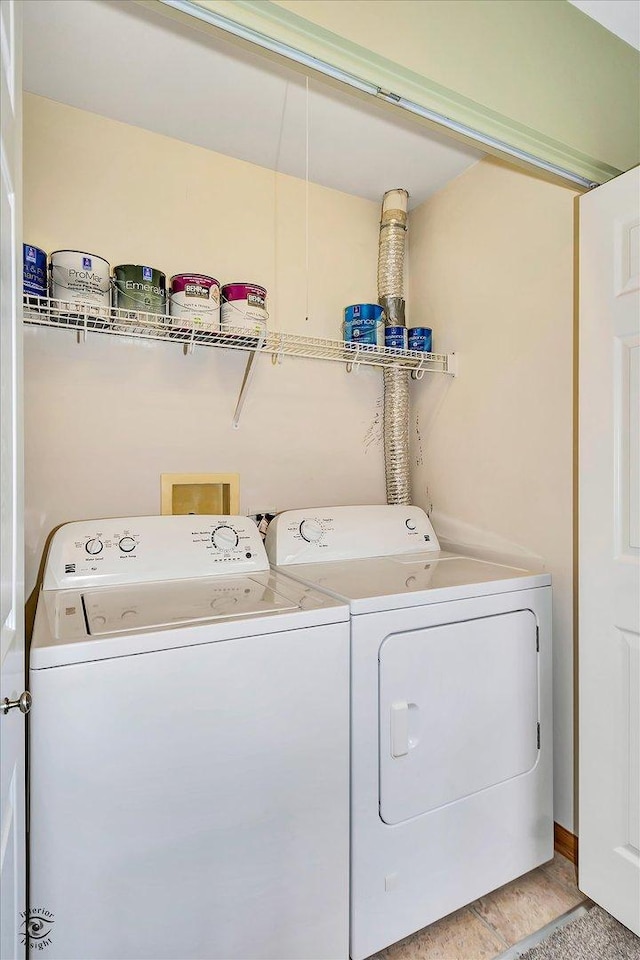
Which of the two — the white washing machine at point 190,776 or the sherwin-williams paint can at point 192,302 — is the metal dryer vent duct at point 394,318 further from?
the white washing machine at point 190,776

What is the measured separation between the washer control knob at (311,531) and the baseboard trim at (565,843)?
50.3 inches

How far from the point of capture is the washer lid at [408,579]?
1.41 metres

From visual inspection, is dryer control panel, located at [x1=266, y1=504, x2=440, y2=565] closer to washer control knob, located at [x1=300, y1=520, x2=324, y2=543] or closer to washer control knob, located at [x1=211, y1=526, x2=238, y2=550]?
washer control knob, located at [x1=300, y1=520, x2=324, y2=543]

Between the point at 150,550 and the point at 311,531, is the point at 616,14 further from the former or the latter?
the point at 150,550

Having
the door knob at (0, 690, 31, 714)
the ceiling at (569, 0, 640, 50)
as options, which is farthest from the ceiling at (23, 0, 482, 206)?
the door knob at (0, 690, 31, 714)

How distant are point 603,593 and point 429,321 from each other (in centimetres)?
140

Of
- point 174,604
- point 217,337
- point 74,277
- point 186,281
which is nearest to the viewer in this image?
point 174,604

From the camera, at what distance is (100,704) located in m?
1.04

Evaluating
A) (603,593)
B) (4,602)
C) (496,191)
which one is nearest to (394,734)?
(603,593)

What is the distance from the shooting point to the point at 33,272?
1.51 metres

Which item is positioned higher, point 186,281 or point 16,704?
point 186,281

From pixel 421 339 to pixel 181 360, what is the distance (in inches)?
39.6

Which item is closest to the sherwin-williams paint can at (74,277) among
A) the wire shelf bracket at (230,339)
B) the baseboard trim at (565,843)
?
the wire shelf bracket at (230,339)

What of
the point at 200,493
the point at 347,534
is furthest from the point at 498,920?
the point at 200,493
